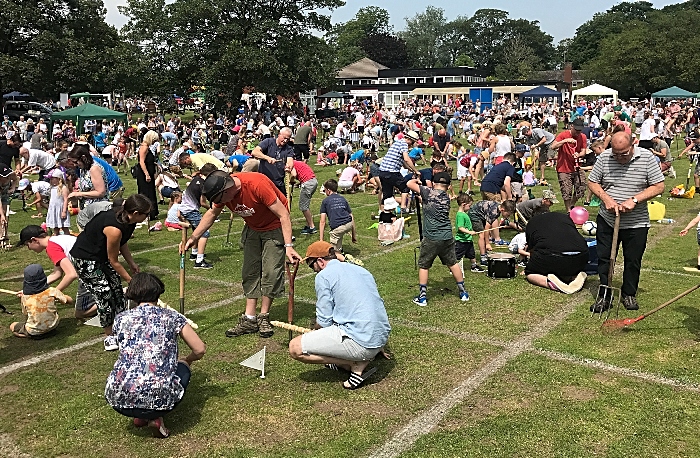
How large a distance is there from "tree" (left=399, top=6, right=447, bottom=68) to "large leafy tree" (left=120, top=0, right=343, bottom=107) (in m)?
114

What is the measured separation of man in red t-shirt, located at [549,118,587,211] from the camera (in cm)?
1302

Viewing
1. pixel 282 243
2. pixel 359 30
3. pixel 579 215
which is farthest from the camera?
pixel 359 30

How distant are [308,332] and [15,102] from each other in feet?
141

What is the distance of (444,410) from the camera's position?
5289mm

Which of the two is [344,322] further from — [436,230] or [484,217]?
[484,217]

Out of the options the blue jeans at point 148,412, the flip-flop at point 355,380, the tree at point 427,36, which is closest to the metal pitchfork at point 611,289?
the flip-flop at point 355,380

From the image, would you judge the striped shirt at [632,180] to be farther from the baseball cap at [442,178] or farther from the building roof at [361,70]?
the building roof at [361,70]

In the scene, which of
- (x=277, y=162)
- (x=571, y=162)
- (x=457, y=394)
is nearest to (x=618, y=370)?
(x=457, y=394)

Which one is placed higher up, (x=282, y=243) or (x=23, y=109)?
(x=23, y=109)

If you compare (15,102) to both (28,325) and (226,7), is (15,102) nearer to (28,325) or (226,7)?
(226,7)

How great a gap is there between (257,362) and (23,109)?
42861 millimetres

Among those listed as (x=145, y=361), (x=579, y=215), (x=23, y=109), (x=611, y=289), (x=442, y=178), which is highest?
(x=23, y=109)

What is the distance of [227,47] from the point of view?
41594 mm

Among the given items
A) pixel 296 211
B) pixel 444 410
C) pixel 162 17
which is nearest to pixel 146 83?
pixel 162 17
